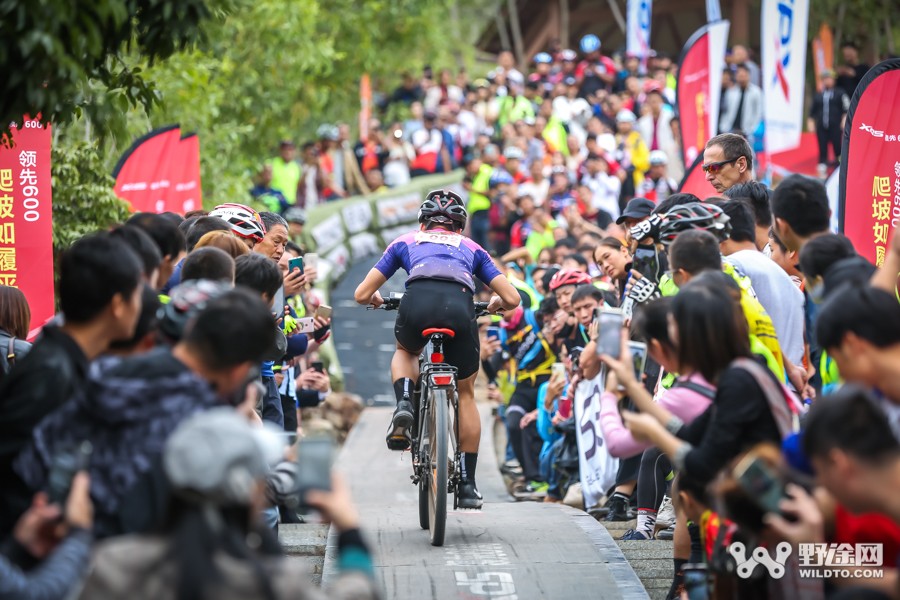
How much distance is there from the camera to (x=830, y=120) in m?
22.0

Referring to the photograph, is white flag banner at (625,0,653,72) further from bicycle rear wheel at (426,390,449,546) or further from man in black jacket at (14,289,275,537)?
man in black jacket at (14,289,275,537)

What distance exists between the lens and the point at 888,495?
4.15 metres

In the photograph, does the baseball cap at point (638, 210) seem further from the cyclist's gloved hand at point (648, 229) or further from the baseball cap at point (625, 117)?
the baseball cap at point (625, 117)

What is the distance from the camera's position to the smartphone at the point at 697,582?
17.9 ft

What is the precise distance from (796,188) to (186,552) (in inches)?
154

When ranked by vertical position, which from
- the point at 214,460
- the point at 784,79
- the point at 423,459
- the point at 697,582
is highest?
the point at 784,79

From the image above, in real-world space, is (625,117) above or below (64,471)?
above

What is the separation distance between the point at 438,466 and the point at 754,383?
3294 mm

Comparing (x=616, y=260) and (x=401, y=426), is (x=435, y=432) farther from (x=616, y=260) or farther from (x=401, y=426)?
(x=616, y=260)

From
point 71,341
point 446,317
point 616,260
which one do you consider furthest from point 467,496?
point 71,341

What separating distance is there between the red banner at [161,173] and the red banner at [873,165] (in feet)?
23.8

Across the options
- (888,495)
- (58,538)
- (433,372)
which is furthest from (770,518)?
(433,372)

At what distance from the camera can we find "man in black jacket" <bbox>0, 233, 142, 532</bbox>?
4.85 meters

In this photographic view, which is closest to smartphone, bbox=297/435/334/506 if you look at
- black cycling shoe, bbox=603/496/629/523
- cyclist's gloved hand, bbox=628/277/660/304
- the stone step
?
cyclist's gloved hand, bbox=628/277/660/304
